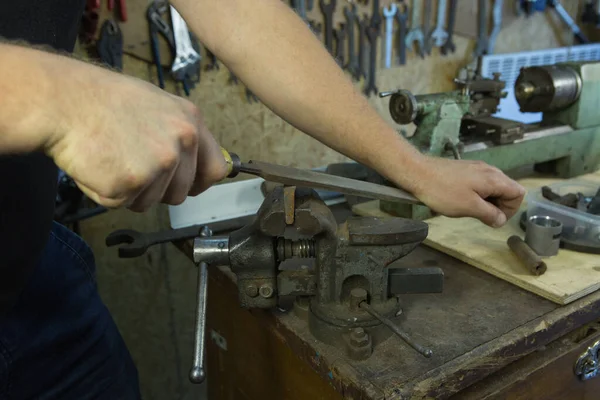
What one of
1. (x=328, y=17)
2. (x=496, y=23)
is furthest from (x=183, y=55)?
(x=496, y=23)

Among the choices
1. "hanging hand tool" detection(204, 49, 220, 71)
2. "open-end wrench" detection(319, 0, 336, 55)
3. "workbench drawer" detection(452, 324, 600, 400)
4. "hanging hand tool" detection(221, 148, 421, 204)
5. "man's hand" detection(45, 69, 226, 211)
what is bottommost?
"workbench drawer" detection(452, 324, 600, 400)

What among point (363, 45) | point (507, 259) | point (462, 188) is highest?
point (363, 45)

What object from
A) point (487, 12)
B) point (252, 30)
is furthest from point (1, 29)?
point (487, 12)

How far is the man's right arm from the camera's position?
0.49m

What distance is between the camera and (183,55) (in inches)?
57.0

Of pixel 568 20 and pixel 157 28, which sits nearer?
pixel 157 28

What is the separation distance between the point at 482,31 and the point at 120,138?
69.5 inches

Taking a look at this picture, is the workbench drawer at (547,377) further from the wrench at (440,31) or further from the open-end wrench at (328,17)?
the wrench at (440,31)

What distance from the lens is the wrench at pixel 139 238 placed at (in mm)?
1050

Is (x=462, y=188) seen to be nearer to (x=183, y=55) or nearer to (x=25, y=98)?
(x=25, y=98)

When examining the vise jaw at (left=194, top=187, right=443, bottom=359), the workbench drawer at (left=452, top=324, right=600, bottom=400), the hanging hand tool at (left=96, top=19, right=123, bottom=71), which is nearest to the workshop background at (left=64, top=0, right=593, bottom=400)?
the hanging hand tool at (left=96, top=19, right=123, bottom=71)

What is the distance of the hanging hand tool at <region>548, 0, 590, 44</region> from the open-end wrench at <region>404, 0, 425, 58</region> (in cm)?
64

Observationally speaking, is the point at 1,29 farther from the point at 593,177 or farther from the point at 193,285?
the point at 593,177

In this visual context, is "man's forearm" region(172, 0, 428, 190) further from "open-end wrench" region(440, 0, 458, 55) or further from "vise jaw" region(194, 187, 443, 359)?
"open-end wrench" region(440, 0, 458, 55)
